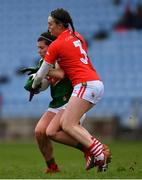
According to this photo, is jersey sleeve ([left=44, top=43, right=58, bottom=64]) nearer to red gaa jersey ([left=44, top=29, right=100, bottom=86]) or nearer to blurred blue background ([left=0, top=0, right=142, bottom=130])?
red gaa jersey ([left=44, top=29, right=100, bottom=86])

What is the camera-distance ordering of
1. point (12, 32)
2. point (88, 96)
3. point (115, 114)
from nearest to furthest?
point (88, 96) < point (115, 114) < point (12, 32)

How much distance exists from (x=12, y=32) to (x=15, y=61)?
1.39 meters

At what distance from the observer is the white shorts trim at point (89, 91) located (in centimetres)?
966

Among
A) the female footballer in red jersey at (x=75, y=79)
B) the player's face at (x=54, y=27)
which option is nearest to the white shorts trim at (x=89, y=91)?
the female footballer in red jersey at (x=75, y=79)

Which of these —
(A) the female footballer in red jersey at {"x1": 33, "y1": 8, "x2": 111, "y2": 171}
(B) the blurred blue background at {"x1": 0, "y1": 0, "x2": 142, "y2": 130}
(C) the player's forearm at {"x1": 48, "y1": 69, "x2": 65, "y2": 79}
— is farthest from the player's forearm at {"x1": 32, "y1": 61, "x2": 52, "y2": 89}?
(B) the blurred blue background at {"x1": 0, "y1": 0, "x2": 142, "y2": 130}

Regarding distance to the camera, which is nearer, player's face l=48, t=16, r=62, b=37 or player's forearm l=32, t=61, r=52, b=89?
player's forearm l=32, t=61, r=52, b=89

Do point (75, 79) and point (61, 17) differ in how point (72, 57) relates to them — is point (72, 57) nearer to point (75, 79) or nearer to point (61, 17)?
point (75, 79)

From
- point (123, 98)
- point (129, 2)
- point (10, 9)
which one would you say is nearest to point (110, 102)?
point (123, 98)

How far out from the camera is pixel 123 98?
25.2m

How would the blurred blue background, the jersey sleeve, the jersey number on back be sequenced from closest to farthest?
the jersey sleeve
the jersey number on back
the blurred blue background

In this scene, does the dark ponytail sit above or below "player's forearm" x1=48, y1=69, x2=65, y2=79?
above

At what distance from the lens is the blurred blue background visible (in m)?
25.7

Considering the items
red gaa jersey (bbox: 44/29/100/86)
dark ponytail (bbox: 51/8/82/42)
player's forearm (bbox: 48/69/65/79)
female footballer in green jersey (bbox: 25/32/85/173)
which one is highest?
dark ponytail (bbox: 51/8/82/42)

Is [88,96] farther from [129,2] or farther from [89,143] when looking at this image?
[129,2]
